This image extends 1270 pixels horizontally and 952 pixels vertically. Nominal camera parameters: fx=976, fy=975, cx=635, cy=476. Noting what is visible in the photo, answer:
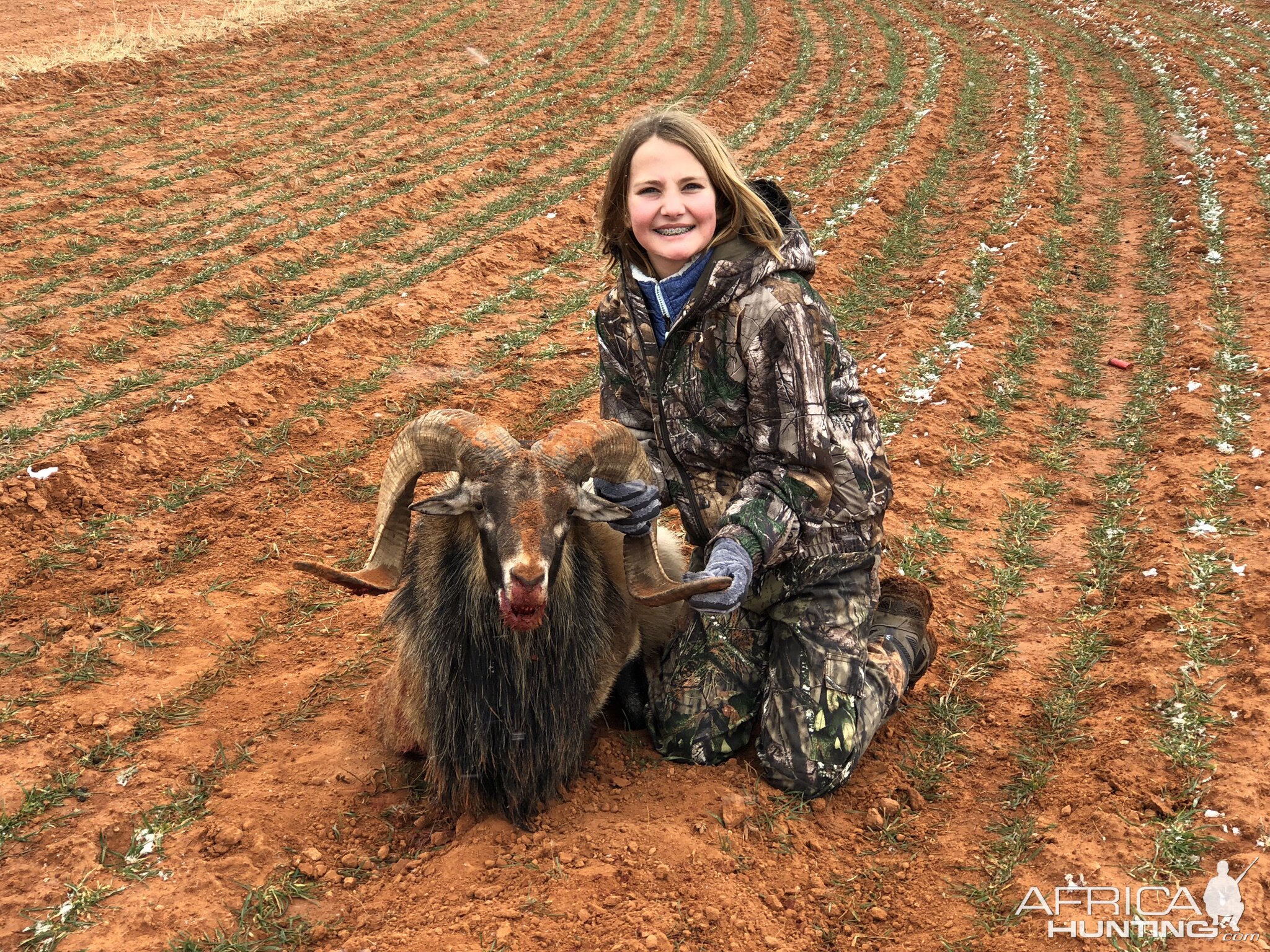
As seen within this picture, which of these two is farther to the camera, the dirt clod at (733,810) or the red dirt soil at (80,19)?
the red dirt soil at (80,19)

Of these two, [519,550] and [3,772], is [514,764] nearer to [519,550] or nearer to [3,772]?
[519,550]

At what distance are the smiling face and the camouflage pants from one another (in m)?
1.33

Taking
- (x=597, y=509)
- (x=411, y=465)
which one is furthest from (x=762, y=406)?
(x=411, y=465)

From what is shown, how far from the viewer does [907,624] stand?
4293 mm

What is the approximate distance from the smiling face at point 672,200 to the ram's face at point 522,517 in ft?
3.38

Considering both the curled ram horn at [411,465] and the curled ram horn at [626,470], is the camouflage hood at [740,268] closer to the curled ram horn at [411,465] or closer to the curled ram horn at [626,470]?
the curled ram horn at [626,470]

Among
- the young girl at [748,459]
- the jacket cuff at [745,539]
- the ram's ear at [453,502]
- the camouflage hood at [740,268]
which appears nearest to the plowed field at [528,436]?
the young girl at [748,459]

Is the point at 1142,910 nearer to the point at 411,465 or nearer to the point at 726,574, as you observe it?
the point at 726,574

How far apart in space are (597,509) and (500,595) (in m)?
0.47

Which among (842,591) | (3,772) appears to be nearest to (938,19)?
(842,591)

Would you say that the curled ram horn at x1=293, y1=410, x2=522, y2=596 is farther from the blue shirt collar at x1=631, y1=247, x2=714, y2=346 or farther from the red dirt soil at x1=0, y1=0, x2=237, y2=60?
the red dirt soil at x1=0, y1=0, x2=237, y2=60

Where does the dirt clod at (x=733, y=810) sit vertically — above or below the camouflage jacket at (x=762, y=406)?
below

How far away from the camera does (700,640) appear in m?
4.12

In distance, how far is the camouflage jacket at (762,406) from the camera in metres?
3.59
